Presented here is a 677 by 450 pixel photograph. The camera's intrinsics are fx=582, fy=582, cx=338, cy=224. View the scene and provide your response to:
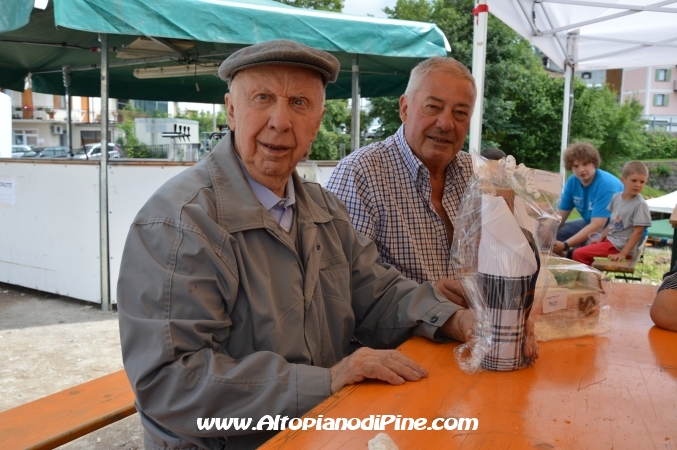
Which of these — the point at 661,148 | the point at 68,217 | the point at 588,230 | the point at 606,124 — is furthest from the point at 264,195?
the point at 661,148

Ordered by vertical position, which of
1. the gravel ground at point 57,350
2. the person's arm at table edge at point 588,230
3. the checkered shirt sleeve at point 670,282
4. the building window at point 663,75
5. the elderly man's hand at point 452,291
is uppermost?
the building window at point 663,75

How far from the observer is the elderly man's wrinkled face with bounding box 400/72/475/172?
2.55 m

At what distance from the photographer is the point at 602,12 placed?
636cm

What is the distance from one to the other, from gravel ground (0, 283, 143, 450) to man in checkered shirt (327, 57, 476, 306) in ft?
5.81

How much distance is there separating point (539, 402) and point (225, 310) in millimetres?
745

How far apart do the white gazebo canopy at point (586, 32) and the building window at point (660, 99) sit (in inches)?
2070

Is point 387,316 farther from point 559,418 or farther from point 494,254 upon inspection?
point 559,418

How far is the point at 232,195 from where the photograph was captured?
4.93ft

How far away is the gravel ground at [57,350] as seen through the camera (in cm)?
322

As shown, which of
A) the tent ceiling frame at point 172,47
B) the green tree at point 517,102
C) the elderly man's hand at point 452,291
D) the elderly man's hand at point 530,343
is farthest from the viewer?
the green tree at point 517,102

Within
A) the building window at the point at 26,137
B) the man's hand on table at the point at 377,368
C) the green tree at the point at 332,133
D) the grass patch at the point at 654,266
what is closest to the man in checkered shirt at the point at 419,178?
the man's hand on table at the point at 377,368

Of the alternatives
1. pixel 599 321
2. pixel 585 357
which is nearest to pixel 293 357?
pixel 585 357

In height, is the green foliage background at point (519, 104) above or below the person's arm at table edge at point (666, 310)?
above

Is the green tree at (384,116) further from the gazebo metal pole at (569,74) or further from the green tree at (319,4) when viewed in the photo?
the gazebo metal pole at (569,74)
